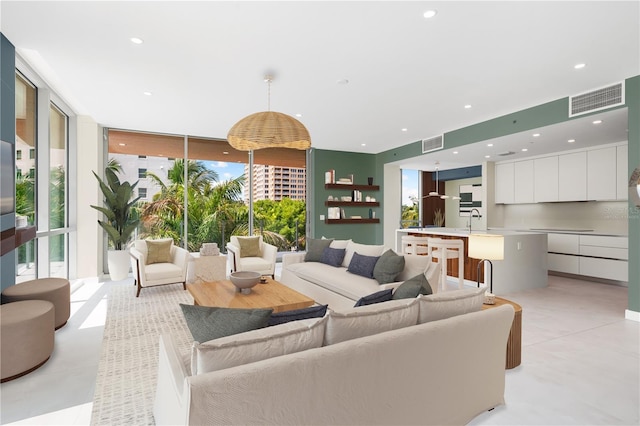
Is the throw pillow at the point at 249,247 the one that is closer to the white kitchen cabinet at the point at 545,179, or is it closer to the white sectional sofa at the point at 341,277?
the white sectional sofa at the point at 341,277

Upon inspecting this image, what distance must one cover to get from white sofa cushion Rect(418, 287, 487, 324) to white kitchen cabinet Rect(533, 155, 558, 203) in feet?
19.6

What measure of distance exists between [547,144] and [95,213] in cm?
816

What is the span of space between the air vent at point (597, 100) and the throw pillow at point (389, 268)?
313 centimetres

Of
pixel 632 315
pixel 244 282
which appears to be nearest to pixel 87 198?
pixel 244 282

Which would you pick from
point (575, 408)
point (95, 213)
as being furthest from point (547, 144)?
point (95, 213)

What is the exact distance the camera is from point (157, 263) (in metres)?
5.17

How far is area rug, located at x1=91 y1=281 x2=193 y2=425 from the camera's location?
2109mm

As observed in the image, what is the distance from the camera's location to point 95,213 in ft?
19.2

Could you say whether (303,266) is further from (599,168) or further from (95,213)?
(599,168)

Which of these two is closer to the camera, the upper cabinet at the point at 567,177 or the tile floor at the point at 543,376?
the tile floor at the point at 543,376

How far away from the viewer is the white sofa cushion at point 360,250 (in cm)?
425

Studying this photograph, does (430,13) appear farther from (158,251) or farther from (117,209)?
(117,209)

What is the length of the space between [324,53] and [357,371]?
9.57 feet

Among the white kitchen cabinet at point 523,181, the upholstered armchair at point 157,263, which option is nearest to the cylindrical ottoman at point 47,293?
the upholstered armchair at point 157,263
